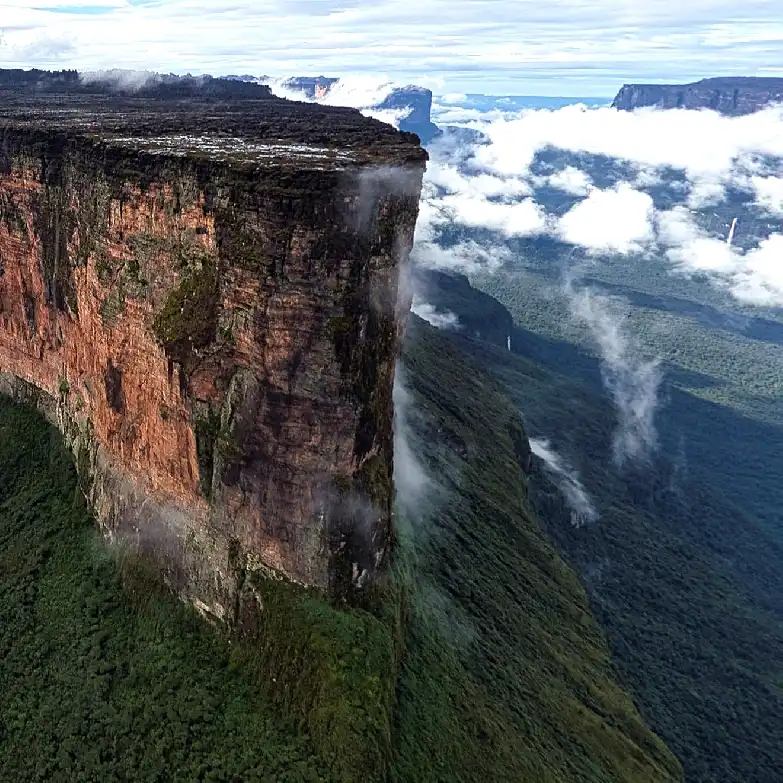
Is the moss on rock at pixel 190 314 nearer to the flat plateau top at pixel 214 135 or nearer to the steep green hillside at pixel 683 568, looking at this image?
the flat plateau top at pixel 214 135

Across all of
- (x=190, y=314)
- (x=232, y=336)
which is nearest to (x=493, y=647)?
(x=232, y=336)

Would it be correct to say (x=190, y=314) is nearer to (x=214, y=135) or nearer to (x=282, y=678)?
(x=282, y=678)

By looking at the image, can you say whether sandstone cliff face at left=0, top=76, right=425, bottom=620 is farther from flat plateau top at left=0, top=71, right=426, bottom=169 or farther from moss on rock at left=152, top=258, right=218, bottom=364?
flat plateau top at left=0, top=71, right=426, bottom=169

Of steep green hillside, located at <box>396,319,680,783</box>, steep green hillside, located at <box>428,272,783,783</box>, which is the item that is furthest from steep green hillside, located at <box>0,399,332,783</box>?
steep green hillside, located at <box>428,272,783,783</box>

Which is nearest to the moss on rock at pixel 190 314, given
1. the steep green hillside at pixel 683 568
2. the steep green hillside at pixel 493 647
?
the steep green hillside at pixel 493 647

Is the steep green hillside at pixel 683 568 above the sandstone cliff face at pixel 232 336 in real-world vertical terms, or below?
below

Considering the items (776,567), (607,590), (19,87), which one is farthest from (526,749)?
(19,87)
